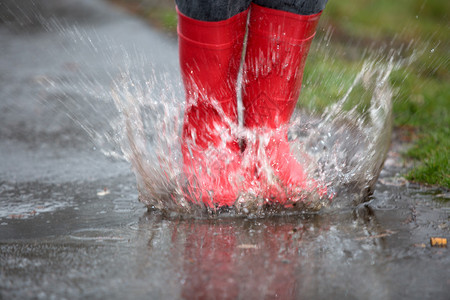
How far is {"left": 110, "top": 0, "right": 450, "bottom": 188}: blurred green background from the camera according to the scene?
275 centimetres

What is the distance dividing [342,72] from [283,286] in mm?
3061

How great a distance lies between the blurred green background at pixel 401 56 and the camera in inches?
108

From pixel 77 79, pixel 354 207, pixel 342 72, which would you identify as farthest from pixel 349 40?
pixel 354 207

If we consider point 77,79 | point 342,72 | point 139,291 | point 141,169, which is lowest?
point 77,79

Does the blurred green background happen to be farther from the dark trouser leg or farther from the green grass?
the dark trouser leg

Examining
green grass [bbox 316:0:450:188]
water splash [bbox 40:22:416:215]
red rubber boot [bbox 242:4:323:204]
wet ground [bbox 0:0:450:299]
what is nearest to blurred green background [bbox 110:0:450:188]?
green grass [bbox 316:0:450:188]

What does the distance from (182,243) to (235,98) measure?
1.91 ft

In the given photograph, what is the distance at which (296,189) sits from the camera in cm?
179

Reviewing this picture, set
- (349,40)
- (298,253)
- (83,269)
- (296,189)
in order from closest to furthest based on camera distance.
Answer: (83,269) → (298,253) → (296,189) → (349,40)

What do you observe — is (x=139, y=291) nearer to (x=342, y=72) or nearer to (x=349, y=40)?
(x=342, y=72)

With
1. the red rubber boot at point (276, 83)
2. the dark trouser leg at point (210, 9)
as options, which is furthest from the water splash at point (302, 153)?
the dark trouser leg at point (210, 9)

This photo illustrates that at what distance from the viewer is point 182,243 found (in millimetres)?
1510

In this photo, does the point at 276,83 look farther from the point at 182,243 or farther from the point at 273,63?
the point at 182,243

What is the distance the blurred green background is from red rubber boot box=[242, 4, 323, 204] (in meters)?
0.70
